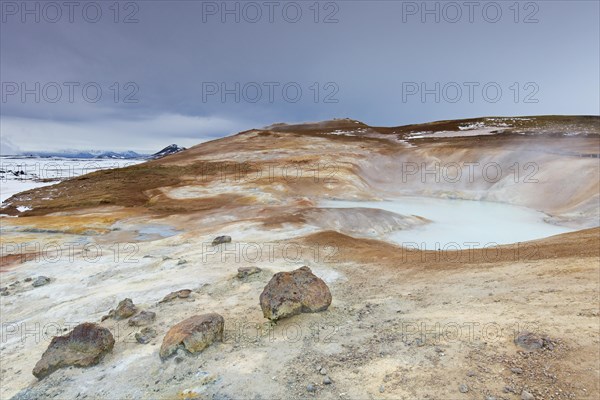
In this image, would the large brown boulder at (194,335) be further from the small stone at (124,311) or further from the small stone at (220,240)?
the small stone at (220,240)

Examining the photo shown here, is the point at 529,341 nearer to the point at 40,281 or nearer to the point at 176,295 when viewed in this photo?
the point at 176,295

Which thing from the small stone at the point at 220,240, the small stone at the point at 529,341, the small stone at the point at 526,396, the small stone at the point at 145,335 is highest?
the small stone at the point at 220,240

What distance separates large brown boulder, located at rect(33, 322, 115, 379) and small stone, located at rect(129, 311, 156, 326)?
43.2 inches

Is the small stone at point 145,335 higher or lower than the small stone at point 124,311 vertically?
lower

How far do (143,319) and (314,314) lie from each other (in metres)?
4.00

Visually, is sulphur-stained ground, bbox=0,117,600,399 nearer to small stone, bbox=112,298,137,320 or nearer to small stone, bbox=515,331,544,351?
small stone, bbox=515,331,544,351

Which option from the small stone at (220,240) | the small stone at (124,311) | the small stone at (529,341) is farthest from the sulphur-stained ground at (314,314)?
the small stone at (220,240)

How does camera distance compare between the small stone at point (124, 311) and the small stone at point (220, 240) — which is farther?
the small stone at point (220, 240)

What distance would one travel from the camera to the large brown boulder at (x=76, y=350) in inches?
267

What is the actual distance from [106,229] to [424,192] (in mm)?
26709

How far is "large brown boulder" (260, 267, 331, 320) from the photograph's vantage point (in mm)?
7773

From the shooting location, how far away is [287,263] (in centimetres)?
1291

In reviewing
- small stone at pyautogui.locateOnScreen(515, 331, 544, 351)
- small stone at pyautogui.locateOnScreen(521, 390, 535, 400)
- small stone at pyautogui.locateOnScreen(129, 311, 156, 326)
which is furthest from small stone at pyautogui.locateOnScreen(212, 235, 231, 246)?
small stone at pyautogui.locateOnScreen(521, 390, 535, 400)

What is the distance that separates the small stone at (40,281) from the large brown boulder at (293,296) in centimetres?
925
